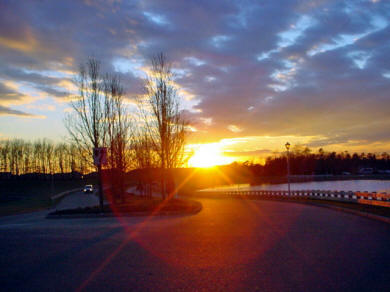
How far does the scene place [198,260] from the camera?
27.2 feet

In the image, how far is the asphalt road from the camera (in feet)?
21.2

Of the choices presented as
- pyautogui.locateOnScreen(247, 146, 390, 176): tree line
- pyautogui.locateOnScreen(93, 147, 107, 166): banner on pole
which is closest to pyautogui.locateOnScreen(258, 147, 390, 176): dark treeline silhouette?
pyautogui.locateOnScreen(247, 146, 390, 176): tree line

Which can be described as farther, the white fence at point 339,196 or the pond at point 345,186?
the pond at point 345,186

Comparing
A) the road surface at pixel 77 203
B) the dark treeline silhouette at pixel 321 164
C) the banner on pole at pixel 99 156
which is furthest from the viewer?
the dark treeline silhouette at pixel 321 164

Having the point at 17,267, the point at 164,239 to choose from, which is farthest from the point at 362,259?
the point at 17,267

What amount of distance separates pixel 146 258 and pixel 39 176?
129146 mm

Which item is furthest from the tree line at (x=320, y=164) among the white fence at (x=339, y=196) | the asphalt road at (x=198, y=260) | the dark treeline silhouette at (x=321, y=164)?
the asphalt road at (x=198, y=260)

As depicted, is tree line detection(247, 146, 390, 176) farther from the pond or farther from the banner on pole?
the banner on pole

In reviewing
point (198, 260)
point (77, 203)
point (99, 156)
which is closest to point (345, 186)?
point (77, 203)

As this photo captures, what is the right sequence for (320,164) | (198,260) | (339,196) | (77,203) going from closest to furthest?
1. (198,260)
2. (339,196)
3. (77,203)
4. (320,164)

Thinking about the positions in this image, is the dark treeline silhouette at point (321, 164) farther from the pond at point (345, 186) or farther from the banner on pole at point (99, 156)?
the banner on pole at point (99, 156)

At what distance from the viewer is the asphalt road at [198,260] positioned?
21.2 ft

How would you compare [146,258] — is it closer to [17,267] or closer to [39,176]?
[17,267]

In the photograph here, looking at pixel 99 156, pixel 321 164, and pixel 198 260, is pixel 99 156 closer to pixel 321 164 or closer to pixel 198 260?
pixel 198 260
